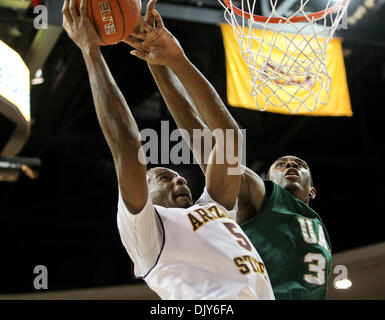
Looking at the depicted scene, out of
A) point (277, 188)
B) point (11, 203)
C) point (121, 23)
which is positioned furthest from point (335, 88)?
point (11, 203)

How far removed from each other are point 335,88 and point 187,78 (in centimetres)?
283

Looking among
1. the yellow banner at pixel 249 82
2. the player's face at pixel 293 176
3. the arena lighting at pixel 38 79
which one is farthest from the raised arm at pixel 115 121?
the arena lighting at pixel 38 79

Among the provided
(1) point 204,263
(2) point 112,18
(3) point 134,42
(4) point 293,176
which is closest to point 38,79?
(4) point 293,176

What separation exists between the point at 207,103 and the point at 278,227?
29.4 inches

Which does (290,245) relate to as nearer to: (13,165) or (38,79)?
(38,79)

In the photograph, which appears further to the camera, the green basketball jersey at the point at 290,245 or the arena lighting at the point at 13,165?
the arena lighting at the point at 13,165

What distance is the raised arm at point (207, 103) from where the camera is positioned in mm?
2309

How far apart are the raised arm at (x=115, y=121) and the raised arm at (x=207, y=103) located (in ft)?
1.11

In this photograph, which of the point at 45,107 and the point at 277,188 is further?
the point at 45,107

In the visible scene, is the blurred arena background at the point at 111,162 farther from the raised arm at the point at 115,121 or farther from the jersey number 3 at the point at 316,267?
the raised arm at the point at 115,121

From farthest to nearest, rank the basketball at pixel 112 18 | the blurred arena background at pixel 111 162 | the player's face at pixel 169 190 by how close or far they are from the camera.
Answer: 1. the blurred arena background at pixel 111 162
2. the player's face at pixel 169 190
3. the basketball at pixel 112 18
